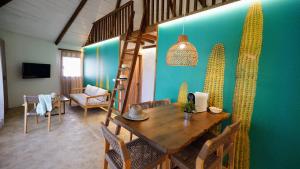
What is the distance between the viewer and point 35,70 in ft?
15.6

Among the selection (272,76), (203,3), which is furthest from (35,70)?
(272,76)

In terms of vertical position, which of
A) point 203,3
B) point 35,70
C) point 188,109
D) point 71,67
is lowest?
point 188,109

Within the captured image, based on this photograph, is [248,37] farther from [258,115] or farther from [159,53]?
[159,53]

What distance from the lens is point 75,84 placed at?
5.80 metres

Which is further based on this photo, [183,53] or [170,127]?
[183,53]

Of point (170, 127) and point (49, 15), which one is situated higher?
point (49, 15)

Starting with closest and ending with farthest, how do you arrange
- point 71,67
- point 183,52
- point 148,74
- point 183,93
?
point 183,52, point 183,93, point 148,74, point 71,67

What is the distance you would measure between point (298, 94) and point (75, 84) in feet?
20.7

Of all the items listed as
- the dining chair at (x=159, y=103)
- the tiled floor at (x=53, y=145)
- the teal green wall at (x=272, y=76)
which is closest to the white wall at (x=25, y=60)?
the tiled floor at (x=53, y=145)

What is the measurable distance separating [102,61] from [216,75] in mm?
3752

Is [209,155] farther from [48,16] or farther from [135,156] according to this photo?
[48,16]

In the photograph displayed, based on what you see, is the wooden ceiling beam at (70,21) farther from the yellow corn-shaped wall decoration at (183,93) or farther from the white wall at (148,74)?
the yellow corn-shaped wall decoration at (183,93)

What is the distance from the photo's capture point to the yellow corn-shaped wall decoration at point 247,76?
1.84 metres

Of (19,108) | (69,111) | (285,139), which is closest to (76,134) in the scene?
(69,111)
